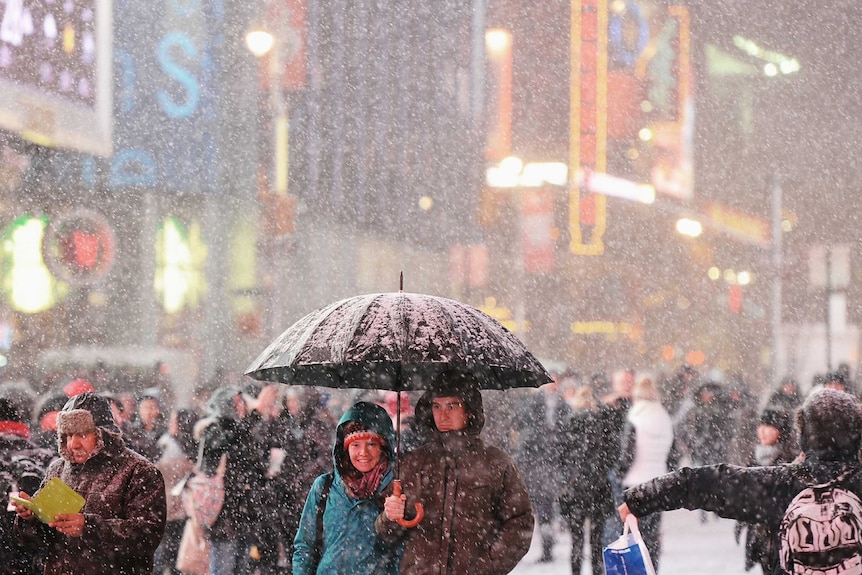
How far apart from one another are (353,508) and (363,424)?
0.35 m

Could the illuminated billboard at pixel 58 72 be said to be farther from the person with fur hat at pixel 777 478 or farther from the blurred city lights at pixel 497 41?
the blurred city lights at pixel 497 41

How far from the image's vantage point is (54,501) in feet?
17.7

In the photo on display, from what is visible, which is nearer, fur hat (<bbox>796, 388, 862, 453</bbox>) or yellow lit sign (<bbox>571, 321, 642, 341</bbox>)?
fur hat (<bbox>796, 388, 862, 453</bbox>)

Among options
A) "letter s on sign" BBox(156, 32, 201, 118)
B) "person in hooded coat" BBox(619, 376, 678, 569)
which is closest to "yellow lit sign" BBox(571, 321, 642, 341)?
"letter s on sign" BBox(156, 32, 201, 118)

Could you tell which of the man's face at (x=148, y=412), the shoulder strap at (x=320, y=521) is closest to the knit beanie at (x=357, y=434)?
the shoulder strap at (x=320, y=521)

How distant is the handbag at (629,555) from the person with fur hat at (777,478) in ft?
0.22

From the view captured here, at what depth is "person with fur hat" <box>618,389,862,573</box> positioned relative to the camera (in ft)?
15.2

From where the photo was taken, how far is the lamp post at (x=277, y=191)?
32.4 meters

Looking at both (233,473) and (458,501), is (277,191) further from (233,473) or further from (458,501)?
(458,501)

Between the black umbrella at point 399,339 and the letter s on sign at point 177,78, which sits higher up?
the letter s on sign at point 177,78

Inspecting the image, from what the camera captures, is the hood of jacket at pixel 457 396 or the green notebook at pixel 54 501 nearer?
the hood of jacket at pixel 457 396

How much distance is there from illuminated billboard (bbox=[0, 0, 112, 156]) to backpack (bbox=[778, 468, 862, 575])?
959 inches

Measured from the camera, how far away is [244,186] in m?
32.7

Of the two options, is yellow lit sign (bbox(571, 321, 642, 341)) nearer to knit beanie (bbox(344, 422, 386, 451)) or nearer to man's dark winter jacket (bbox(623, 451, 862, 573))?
knit beanie (bbox(344, 422, 386, 451))
